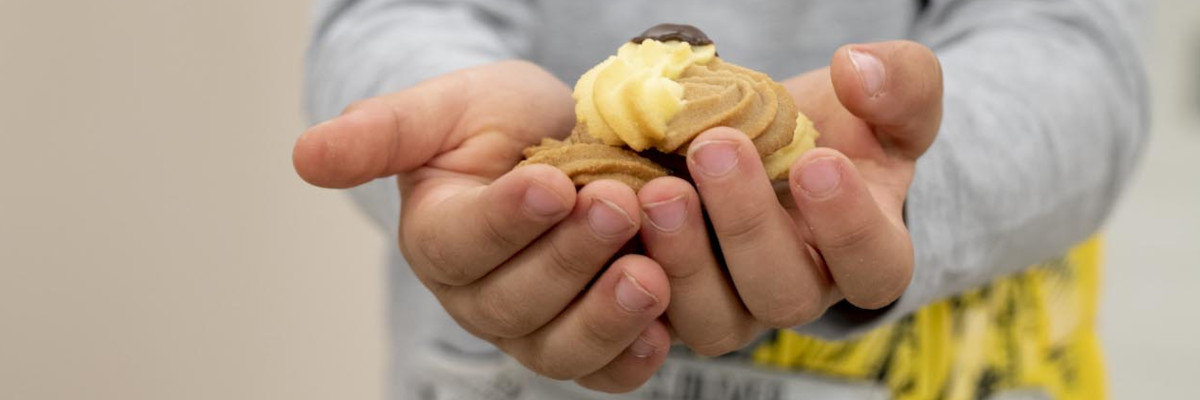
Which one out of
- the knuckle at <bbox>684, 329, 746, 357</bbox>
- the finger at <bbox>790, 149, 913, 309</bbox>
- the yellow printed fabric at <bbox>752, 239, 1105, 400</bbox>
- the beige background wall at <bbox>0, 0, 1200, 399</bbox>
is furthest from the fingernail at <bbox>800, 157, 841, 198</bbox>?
the beige background wall at <bbox>0, 0, 1200, 399</bbox>

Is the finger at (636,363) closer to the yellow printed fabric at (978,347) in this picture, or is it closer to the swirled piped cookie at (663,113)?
the swirled piped cookie at (663,113)

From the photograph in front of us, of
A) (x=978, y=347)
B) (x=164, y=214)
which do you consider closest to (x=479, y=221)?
(x=978, y=347)

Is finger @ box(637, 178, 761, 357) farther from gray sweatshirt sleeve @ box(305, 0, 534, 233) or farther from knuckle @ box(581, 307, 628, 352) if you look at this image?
gray sweatshirt sleeve @ box(305, 0, 534, 233)

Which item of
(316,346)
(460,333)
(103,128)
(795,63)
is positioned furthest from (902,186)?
(316,346)

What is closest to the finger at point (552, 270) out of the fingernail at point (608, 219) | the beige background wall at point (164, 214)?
the fingernail at point (608, 219)

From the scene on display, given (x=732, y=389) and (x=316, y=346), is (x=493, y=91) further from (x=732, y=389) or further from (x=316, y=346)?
(x=316, y=346)

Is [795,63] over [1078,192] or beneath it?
over
